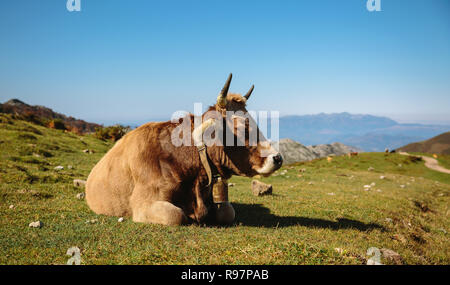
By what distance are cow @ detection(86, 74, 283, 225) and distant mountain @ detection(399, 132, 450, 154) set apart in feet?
203

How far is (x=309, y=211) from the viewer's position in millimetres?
10969

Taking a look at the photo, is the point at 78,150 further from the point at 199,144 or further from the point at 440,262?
the point at 440,262

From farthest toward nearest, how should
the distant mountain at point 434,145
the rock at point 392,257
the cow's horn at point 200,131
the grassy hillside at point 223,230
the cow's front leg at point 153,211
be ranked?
the distant mountain at point 434,145 → the cow's horn at point 200,131 → the cow's front leg at point 153,211 → the rock at point 392,257 → the grassy hillside at point 223,230

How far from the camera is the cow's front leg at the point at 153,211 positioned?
23.2ft

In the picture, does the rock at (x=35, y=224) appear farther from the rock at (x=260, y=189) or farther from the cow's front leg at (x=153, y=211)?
the rock at (x=260, y=189)

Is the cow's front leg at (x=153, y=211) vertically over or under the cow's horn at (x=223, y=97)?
under

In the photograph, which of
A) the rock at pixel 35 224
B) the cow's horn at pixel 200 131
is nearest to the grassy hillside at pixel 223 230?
the rock at pixel 35 224

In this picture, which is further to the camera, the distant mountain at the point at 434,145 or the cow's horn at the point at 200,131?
the distant mountain at the point at 434,145

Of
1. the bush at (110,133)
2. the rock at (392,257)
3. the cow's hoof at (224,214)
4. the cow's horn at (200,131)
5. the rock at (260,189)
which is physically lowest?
the rock at (260,189)

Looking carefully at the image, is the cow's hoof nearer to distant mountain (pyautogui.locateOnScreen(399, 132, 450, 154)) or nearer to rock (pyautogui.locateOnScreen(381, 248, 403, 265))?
rock (pyautogui.locateOnScreen(381, 248, 403, 265))

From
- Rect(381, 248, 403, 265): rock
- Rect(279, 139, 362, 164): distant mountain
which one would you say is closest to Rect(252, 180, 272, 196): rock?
Rect(381, 248, 403, 265): rock

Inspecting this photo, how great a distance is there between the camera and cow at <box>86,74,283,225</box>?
23.7 feet
